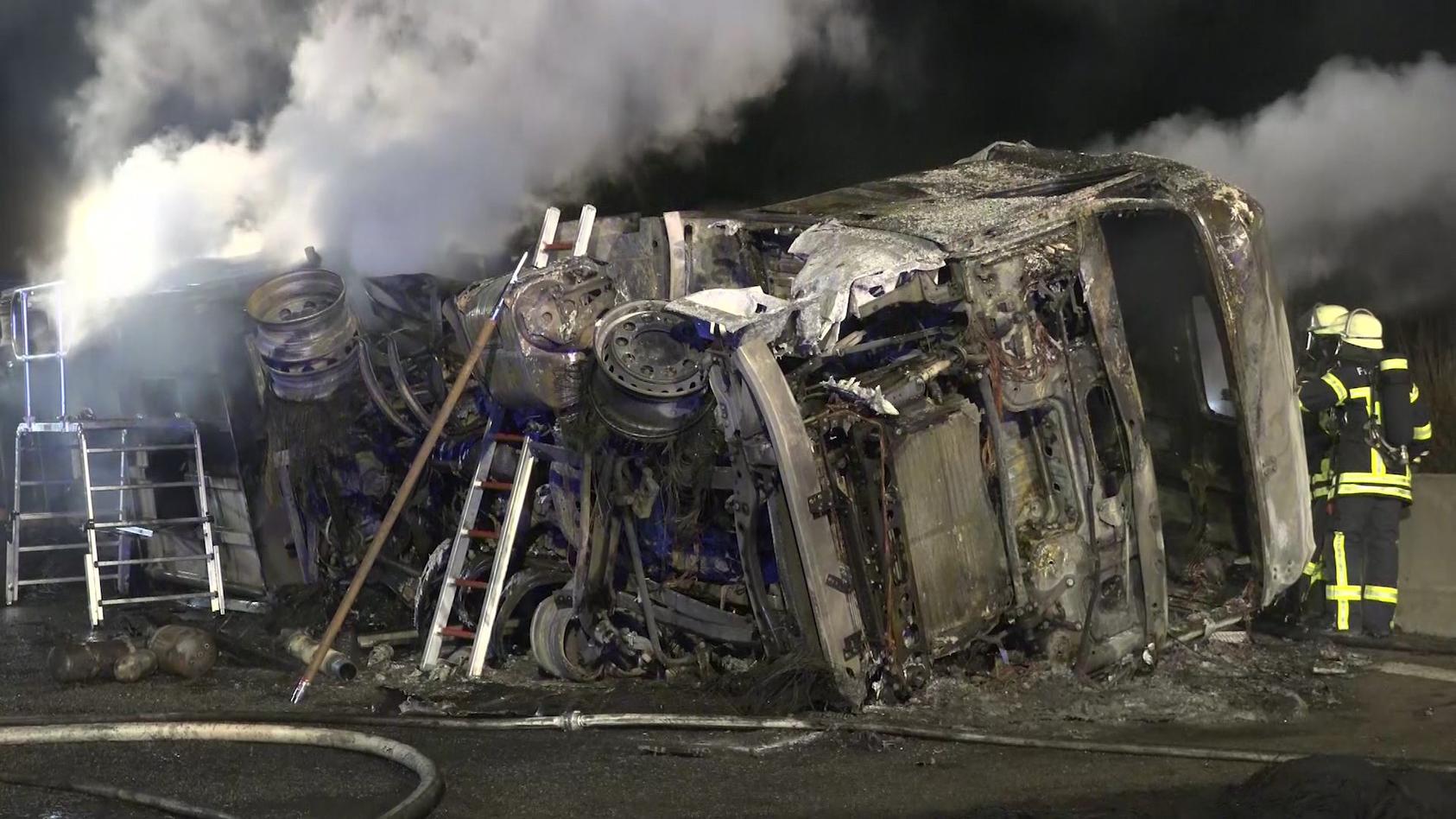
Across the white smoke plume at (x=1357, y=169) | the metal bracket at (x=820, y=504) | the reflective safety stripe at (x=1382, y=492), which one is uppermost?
the white smoke plume at (x=1357, y=169)

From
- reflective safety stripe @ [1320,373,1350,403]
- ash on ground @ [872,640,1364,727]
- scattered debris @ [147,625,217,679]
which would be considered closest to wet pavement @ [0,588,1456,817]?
ash on ground @ [872,640,1364,727]

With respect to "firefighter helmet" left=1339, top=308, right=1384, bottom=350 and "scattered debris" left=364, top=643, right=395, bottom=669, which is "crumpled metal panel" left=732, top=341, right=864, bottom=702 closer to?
"scattered debris" left=364, top=643, right=395, bottom=669

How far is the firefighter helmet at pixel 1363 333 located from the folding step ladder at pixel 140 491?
6600 millimetres

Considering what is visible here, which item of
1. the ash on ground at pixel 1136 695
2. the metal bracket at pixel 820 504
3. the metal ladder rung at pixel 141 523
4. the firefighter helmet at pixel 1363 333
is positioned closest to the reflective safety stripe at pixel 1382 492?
the firefighter helmet at pixel 1363 333

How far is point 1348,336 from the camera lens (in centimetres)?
734

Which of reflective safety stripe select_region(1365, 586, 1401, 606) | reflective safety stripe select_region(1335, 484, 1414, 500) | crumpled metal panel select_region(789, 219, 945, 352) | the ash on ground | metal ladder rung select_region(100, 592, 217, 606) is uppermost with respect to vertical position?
crumpled metal panel select_region(789, 219, 945, 352)

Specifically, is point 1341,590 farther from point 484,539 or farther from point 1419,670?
point 484,539

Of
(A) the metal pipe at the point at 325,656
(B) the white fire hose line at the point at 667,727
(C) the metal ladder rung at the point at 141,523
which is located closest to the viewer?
(B) the white fire hose line at the point at 667,727

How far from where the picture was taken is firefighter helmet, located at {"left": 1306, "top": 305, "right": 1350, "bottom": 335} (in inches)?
292

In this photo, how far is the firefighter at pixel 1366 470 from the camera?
7.21 m

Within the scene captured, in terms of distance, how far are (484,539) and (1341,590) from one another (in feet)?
14.3

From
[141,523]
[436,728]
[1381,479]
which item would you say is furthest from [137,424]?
[1381,479]

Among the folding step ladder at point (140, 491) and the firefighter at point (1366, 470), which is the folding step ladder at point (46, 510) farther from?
the firefighter at point (1366, 470)

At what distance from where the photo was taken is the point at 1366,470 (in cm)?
727
